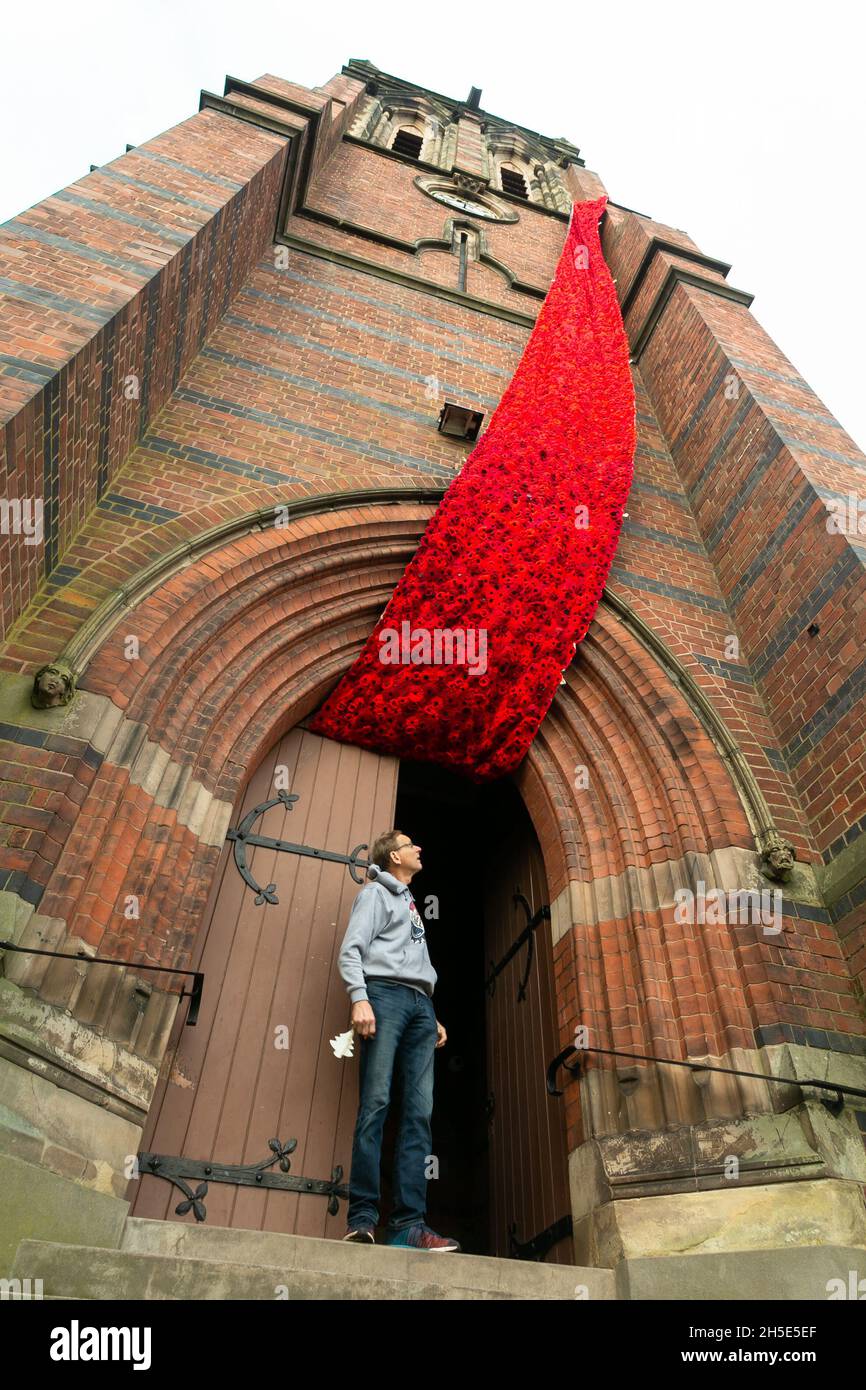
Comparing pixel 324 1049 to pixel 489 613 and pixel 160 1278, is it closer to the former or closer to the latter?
pixel 160 1278

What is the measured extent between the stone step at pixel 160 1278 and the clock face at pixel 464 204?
11379mm

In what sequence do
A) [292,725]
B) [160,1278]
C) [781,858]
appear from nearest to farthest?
1. [160,1278]
2. [781,858]
3. [292,725]

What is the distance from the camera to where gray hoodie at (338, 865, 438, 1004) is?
3365 millimetres

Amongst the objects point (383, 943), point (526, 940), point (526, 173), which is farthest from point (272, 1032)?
point (526, 173)

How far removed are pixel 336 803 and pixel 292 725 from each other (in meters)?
0.53

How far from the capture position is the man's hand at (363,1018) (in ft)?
10.4

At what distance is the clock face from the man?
387 inches

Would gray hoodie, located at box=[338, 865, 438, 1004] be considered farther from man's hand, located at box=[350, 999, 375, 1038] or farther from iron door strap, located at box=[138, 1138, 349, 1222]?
iron door strap, located at box=[138, 1138, 349, 1222]

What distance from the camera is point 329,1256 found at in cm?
256

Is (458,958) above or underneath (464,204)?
underneath

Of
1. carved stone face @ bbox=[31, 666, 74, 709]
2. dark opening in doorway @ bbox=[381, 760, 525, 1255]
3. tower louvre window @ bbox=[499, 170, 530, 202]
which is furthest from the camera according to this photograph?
tower louvre window @ bbox=[499, 170, 530, 202]

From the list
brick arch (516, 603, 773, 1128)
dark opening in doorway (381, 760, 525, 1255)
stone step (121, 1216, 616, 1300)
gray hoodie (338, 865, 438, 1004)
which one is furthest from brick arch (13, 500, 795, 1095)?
stone step (121, 1216, 616, 1300)

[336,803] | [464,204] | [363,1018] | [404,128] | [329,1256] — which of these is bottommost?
[329,1256]

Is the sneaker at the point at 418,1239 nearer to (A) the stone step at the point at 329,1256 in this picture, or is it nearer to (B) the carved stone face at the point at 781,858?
(A) the stone step at the point at 329,1256
